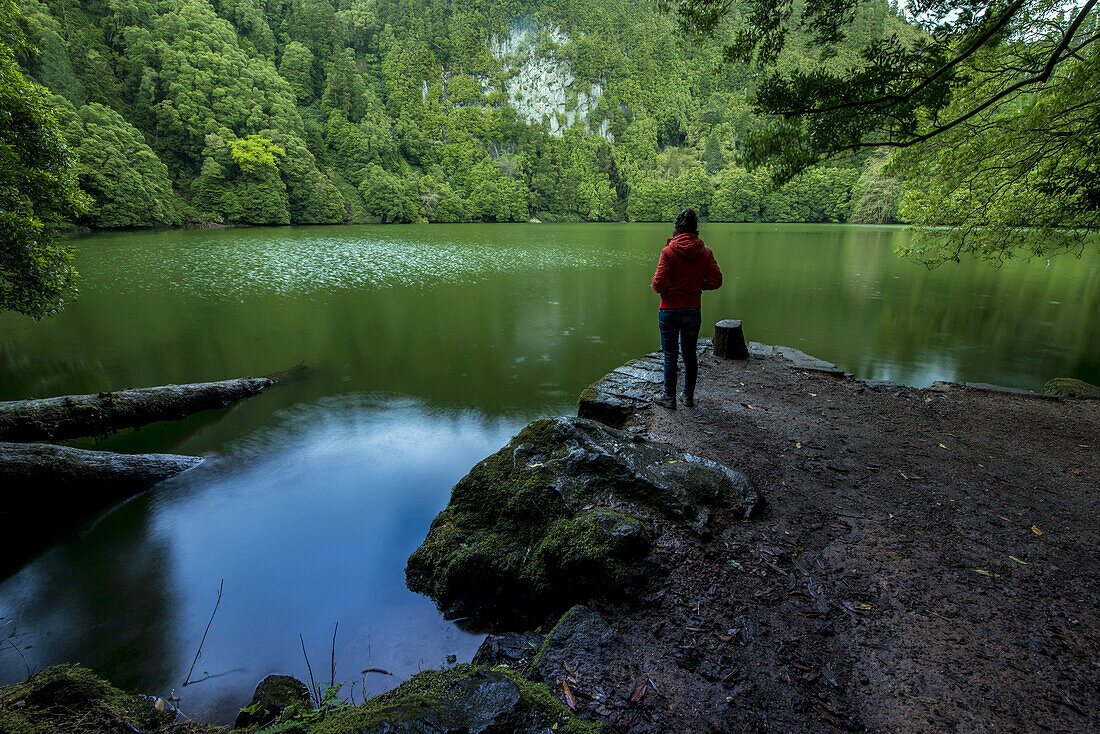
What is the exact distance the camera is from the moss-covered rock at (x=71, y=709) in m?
1.84

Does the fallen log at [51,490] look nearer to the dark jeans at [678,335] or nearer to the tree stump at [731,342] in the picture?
the dark jeans at [678,335]

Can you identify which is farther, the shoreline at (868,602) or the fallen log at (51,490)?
the fallen log at (51,490)

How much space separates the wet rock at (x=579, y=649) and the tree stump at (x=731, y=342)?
7073mm

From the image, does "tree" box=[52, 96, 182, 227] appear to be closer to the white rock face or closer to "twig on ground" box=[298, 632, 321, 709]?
"twig on ground" box=[298, 632, 321, 709]

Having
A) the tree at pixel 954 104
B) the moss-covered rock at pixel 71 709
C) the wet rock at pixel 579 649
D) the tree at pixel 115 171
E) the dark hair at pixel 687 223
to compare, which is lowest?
the wet rock at pixel 579 649

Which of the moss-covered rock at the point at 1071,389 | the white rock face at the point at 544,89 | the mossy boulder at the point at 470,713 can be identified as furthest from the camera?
the white rock face at the point at 544,89

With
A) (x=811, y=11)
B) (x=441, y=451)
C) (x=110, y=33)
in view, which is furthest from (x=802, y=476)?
(x=110, y=33)

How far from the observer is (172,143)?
189ft

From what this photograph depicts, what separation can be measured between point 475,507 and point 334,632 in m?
1.57

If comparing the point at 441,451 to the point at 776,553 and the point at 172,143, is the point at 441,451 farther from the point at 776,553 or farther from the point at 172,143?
the point at 172,143

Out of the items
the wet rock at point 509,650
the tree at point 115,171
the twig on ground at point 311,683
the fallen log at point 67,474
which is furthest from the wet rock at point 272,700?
the tree at point 115,171

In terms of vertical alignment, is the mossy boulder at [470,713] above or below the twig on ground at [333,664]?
above

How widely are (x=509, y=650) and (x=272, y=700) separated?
145cm

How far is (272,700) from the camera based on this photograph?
2.70 metres
